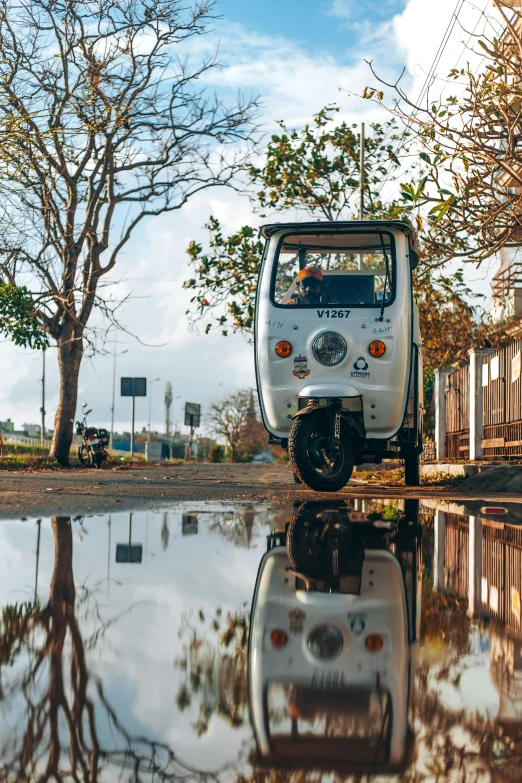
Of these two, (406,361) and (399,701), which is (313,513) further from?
(399,701)

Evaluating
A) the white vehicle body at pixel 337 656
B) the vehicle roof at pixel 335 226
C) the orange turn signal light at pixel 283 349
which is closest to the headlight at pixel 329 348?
the orange turn signal light at pixel 283 349

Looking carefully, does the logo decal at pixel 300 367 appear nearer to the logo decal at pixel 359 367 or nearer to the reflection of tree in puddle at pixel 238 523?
the logo decal at pixel 359 367

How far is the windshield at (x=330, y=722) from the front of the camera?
6.58ft

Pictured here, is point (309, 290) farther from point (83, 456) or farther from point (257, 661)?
point (83, 456)

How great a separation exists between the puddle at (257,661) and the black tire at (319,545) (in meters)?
0.03

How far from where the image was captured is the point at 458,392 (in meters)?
18.2

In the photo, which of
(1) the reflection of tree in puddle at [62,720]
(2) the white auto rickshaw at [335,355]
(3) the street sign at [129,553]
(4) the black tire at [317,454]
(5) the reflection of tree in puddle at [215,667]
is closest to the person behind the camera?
(1) the reflection of tree in puddle at [62,720]

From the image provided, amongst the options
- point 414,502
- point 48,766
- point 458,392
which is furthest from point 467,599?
point 458,392

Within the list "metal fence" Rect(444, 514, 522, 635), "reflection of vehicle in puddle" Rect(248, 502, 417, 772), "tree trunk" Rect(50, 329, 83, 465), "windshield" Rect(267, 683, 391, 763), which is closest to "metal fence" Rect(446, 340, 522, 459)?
"metal fence" Rect(444, 514, 522, 635)

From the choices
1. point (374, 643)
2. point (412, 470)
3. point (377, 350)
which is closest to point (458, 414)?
point (412, 470)

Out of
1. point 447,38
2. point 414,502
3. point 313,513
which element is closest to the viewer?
point 313,513

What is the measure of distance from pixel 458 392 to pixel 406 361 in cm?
965

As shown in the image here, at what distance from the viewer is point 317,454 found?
8703 mm

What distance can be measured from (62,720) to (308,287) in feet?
24.0
